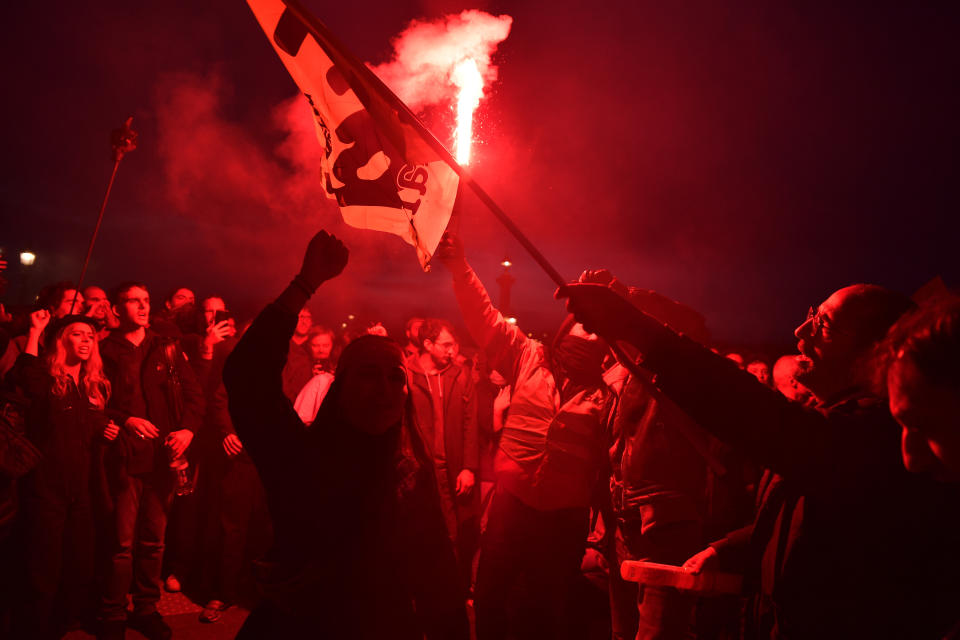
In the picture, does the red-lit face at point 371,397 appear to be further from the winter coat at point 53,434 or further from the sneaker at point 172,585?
the sneaker at point 172,585

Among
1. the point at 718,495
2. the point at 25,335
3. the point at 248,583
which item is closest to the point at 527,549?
the point at 718,495

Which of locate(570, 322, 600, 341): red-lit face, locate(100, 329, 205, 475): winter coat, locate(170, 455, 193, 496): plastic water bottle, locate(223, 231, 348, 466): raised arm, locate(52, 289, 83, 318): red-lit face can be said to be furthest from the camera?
locate(52, 289, 83, 318): red-lit face

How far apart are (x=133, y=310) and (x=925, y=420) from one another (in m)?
6.30

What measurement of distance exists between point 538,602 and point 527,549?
1.48 feet

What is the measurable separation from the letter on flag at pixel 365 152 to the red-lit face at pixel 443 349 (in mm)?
3679

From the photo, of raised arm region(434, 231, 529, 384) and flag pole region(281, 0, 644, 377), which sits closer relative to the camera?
flag pole region(281, 0, 644, 377)

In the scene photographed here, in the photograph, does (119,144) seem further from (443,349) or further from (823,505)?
(823,505)

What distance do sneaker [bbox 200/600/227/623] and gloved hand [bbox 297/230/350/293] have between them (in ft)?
15.3

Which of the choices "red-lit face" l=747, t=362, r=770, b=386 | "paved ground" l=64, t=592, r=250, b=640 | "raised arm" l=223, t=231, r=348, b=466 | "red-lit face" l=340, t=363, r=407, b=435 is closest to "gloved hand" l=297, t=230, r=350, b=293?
"raised arm" l=223, t=231, r=348, b=466

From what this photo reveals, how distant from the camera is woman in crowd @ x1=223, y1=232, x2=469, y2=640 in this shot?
2.10 metres

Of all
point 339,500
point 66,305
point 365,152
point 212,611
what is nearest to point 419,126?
point 365,152

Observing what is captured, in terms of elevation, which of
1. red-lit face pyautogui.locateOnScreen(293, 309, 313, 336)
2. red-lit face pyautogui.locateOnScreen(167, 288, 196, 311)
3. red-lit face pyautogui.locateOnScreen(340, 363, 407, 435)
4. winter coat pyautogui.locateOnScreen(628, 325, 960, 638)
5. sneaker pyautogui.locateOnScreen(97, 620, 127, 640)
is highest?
red-lit face pyautogui.locateOnScreen(167, 288, 196, 311)

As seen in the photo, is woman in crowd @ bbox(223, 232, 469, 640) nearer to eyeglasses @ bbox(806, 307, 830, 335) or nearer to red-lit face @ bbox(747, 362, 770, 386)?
eyeglasses @ bbox(806, 307, 830, 335)

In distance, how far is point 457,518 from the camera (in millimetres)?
6199
